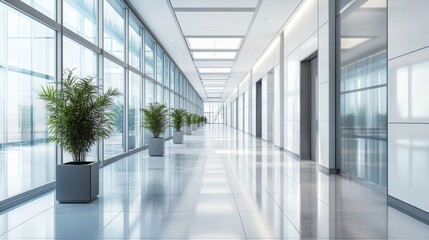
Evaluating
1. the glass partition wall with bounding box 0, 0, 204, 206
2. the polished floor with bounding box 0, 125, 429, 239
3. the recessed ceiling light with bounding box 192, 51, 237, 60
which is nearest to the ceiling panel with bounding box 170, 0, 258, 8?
the glass partition wall with bounding box 0, 0, 204, 206

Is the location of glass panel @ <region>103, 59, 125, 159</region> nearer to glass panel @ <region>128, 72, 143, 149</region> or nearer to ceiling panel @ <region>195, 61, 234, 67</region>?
glass panel @ <region>128, 72, 143, 149</region>

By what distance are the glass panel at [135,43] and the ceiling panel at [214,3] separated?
207 centimetres

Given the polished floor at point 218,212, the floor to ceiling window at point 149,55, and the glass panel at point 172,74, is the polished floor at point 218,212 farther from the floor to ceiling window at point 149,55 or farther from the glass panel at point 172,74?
the glass panel at point 172,74

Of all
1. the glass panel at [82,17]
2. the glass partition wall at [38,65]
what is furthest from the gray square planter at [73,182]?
the glass panel at [82,17]

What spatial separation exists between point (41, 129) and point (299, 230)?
16.2 feet

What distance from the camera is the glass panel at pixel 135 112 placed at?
1314 centimetres

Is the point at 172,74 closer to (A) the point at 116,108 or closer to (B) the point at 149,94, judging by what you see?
(B) the point at 149,94

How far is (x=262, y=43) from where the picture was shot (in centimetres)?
1709

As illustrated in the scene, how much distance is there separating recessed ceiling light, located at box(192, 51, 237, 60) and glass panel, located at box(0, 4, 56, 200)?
13795 mm

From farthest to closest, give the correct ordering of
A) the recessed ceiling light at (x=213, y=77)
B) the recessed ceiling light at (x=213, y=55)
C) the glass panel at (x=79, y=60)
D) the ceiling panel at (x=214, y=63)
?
1. the recessed ceiling light at (x=213, y=77)
2. the ceiling panel at (x=214, y=63)
3. the recessed ceiling light at (x=213, y=55)
4. the glass panel at (x=79, y=60)

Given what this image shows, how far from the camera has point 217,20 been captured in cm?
1359

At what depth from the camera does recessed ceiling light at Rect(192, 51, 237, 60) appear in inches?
797

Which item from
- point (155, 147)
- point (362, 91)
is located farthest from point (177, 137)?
point (362, 91)

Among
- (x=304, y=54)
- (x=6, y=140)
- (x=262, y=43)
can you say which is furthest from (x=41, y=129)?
(x=262, y=43)
